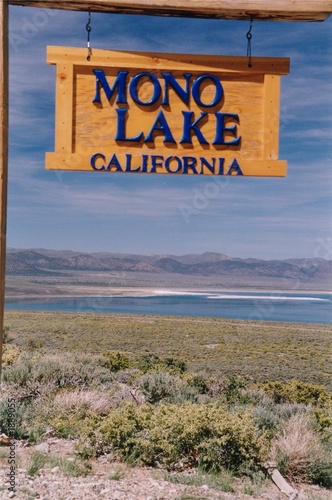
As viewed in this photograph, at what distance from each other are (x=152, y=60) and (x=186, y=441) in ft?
13.5

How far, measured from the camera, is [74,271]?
111375mm

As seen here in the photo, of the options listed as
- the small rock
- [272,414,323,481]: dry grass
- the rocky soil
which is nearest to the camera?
the rocky soil

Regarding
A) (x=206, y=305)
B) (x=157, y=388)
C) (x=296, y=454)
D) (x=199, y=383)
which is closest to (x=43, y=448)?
(x=296, y=454)

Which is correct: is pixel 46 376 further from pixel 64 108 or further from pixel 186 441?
pixel 64 108

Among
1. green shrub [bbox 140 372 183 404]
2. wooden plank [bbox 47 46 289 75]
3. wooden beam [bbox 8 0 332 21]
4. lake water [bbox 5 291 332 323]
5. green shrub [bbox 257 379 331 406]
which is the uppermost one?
wooden beam [bbox 8 0 332 21]

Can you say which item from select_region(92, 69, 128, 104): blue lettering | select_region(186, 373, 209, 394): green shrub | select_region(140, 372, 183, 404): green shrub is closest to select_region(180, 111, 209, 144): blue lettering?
select_region(92, 69, 128, 104): blue lettering

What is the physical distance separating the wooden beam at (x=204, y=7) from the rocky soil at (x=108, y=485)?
3971 millimetres

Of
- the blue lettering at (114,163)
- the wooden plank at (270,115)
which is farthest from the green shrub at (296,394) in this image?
the blue lettering at (114,163)

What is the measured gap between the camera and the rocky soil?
4895 mm

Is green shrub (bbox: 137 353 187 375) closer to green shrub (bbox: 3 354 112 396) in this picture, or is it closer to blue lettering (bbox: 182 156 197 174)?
green shrub (bbox: 3 354 112 396)

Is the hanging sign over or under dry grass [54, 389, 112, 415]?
over

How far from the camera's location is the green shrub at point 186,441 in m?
5.92

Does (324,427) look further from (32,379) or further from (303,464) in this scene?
(32,379)

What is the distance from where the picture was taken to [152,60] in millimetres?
3674
